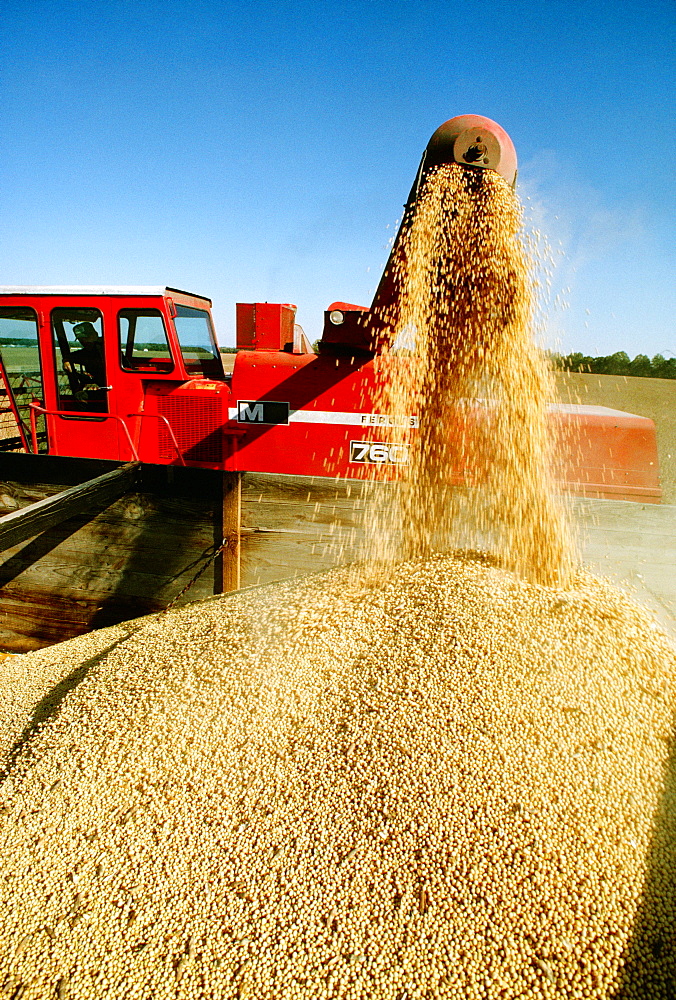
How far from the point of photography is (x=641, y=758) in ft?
5.15

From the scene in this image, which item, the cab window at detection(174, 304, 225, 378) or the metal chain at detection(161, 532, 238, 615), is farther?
the cab window at detection(174, 304, 225, 378)

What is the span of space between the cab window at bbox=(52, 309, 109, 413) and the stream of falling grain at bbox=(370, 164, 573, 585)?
2.37 meters

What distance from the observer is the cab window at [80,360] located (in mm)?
4047

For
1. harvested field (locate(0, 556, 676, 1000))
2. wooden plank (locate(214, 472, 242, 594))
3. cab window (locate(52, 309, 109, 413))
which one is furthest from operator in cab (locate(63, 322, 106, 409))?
harvested field (locate(0, 556, 676, 1000))

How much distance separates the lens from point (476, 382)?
2.66 meters

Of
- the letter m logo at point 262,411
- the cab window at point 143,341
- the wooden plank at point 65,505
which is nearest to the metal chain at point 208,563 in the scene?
the wooden plank at point 65,505

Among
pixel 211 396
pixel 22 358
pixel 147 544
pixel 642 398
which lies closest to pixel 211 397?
pixel 211 396

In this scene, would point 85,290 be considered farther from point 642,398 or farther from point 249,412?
point 642,398

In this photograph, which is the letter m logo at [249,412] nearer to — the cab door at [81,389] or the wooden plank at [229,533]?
the cab door at [81,389]

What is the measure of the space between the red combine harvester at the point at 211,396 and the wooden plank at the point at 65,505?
83cm

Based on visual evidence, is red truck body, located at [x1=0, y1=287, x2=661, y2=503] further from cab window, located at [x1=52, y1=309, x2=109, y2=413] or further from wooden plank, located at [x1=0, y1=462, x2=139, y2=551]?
wooden plank, located at [x1=0, y1=462, x2=139, y2=551]

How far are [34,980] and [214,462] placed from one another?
9.76 feet

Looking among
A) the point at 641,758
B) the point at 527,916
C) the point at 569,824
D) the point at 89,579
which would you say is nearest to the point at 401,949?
the point at 527,916

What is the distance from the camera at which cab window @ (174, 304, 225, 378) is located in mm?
4172
